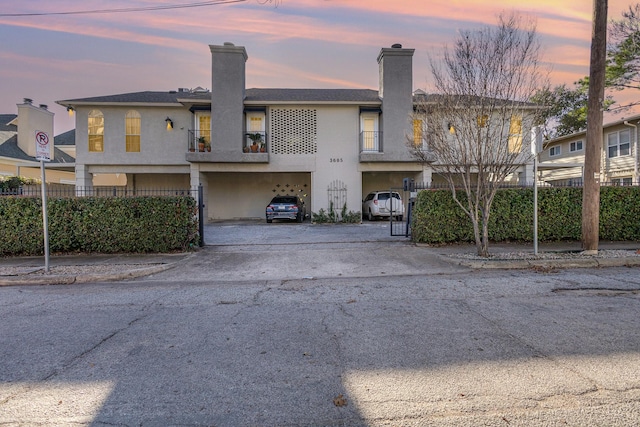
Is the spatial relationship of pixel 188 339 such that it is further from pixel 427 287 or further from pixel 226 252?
pixel 226 252

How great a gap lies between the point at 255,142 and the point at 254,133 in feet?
1.66

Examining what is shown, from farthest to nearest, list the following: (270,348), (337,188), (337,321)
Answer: (337,188), (337,321), (270,348)

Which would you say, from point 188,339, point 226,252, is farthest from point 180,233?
point 188,339

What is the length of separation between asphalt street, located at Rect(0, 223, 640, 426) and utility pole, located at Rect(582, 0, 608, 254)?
7.84ft

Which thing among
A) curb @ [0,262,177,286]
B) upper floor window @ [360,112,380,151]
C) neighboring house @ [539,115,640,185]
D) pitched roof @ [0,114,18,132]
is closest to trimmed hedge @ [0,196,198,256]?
curb @ [0,262,177,286]

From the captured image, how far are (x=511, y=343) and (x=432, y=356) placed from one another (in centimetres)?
98

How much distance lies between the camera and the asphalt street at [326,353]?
2.62m

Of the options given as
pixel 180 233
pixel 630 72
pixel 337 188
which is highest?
pixel 630 72

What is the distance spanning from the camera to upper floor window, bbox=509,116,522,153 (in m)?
8.38

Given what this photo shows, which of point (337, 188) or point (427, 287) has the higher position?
point (337, 188)

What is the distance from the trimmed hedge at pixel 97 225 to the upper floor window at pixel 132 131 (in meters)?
10.9

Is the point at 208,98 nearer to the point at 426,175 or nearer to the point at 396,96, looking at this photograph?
the point at 396,96

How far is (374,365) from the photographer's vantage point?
3.35m

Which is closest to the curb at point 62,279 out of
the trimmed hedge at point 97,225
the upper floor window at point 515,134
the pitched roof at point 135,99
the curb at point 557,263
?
the trimmed hedge at point 97,225
